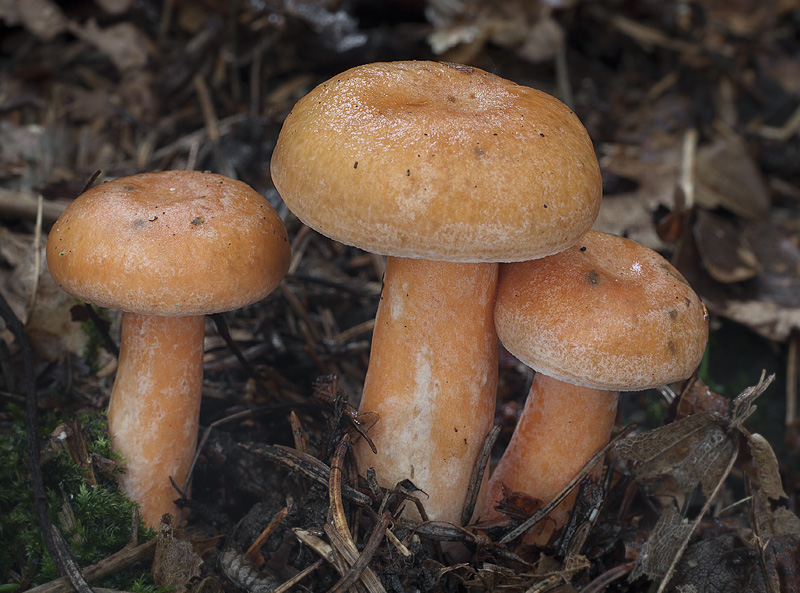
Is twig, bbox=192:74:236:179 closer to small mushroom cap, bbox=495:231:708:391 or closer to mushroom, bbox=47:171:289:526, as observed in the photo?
mushroom, bbox=47:171:289:526

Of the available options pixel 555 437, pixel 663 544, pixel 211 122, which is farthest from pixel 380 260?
pixel 663 544

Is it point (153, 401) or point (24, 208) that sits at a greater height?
point (24, 208)

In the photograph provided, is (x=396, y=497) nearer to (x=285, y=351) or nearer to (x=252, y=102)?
(x=285, y=351)

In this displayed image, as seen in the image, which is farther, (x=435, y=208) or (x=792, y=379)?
(x=792, y=379)

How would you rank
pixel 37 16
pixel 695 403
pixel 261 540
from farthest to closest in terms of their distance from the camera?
pixel 37 16 → pixel 695 403 → pixel 261 540

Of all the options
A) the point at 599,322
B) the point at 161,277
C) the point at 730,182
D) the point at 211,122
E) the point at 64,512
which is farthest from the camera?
the point at 730,182

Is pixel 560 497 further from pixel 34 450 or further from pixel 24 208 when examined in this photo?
pixel 24 208
